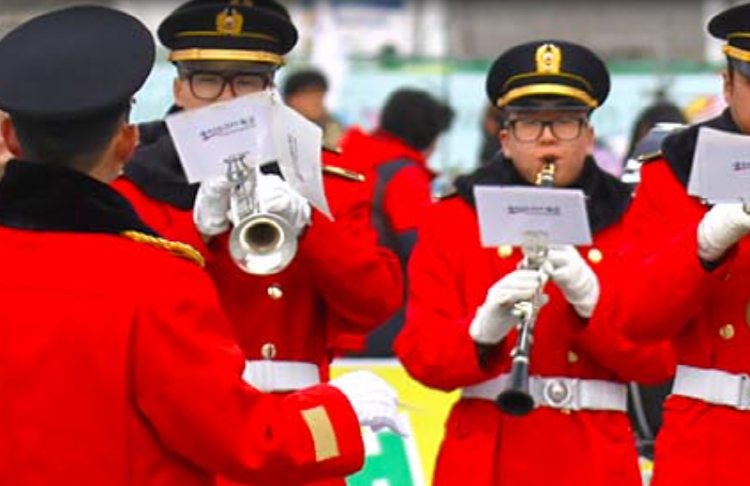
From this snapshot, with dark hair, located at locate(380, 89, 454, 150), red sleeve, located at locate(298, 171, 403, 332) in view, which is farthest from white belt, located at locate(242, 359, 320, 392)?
dark hair, located at locate(380, 89, 454, 150)

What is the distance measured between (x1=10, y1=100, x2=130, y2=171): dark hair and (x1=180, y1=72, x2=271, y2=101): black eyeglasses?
1830mm

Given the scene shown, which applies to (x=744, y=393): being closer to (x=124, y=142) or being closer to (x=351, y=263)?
(x=351, y=263)

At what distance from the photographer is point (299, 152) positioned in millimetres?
6188

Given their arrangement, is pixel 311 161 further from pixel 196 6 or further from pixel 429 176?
pixel 429 176

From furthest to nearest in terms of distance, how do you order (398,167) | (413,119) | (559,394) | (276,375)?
1. (413,119)
2. (398,167)
3. (559,394)
4. (276,375)

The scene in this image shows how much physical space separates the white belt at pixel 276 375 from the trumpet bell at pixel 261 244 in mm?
476

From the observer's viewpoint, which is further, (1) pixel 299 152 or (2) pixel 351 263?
(2) pixel 351 263

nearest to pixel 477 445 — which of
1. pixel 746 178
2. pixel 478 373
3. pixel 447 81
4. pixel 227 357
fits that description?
pixel 478 373

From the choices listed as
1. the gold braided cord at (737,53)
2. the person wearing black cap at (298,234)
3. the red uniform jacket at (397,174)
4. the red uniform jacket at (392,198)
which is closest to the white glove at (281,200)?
the person wearing black cap at (298,234)

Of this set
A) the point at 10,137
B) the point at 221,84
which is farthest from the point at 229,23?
the point at 10,137

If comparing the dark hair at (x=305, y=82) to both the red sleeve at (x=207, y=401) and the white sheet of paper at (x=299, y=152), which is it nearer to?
the white sheet of paper at (x=299, y=152)

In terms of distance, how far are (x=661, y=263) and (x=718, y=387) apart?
39 centimetres

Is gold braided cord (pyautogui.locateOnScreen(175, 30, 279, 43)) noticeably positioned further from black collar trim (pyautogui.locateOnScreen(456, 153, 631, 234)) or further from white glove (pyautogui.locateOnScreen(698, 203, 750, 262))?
white glove (pyautogui.locateOnScreen(698, 203, 750, 262))

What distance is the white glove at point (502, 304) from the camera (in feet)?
20.5
